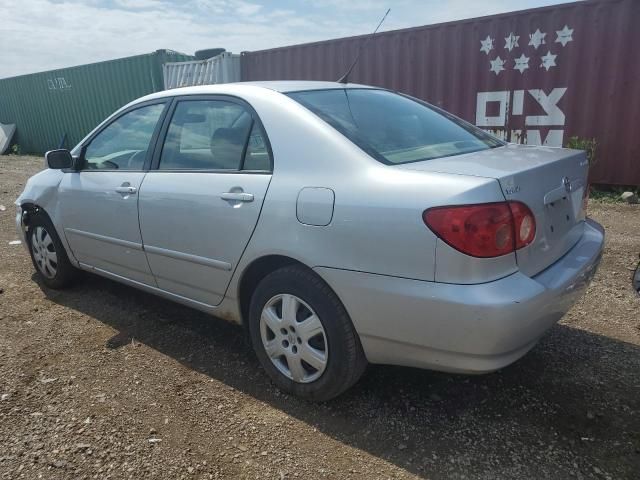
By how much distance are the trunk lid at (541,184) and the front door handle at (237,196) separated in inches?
30.8

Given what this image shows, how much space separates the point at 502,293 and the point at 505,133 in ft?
21.9

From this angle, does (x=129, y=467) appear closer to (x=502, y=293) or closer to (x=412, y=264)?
(x=412, y=264)

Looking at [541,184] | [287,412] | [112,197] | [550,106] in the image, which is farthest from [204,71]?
[541,184]

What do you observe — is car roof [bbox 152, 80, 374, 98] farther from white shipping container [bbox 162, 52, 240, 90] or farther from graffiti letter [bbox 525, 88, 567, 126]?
white shipping container [bbox 162, 52, 240, 90]

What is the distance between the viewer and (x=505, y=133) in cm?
802

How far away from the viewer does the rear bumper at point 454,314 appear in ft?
6.43

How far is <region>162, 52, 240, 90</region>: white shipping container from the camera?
1112cm

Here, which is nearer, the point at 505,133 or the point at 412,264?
the point at 412,264

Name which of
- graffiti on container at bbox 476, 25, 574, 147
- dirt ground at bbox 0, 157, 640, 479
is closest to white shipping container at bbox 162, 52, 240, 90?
graffiti on container at bbox 476, 25, 574, 147

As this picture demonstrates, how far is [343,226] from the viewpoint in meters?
2.20

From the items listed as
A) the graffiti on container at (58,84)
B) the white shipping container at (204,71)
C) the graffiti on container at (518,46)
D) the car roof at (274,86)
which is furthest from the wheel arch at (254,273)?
the graffiti on container at (58,84)

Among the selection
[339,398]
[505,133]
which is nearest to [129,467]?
[339,398]

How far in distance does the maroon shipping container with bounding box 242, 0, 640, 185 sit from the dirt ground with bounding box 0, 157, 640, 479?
15.2 feet

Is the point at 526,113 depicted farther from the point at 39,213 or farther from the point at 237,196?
the point at 39,213
